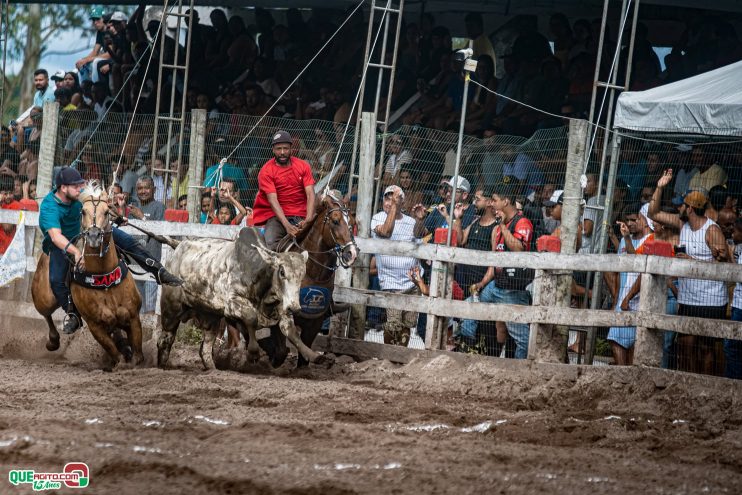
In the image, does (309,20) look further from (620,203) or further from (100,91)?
(620,203)

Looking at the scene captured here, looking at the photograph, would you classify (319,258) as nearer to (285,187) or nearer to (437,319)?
(285,187)

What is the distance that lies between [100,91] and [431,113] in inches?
301

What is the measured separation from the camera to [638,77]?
1562 cm

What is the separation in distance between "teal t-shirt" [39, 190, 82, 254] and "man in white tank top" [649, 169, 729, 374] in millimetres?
6172

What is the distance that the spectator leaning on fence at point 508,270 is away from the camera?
12.3 m

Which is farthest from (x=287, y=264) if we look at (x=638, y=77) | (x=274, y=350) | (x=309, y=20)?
(x=309, y=20)

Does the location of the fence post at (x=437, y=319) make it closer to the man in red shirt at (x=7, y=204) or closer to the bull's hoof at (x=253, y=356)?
the bull's hoof at (x=253, y=356)

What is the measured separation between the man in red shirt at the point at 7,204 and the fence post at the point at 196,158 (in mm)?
3222

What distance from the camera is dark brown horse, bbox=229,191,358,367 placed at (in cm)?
1205

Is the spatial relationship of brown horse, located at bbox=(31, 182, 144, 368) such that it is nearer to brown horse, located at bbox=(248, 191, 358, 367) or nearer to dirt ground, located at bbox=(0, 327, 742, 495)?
dirt ground, located at bbox=(0, 327, 742, 495)

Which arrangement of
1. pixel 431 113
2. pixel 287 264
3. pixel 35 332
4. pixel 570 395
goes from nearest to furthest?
pixel 570 395 → pixel 287 264 → pixel 35 332 → pixel 431 113

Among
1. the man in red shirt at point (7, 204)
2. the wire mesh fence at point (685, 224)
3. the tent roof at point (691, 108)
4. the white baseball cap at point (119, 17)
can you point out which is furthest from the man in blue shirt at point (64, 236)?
the white baseball cap at point (119, 17)

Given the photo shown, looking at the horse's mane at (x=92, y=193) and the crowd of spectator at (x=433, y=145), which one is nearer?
the horse's mane at (x=92, y=193)

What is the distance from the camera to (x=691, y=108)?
37.1 ft
